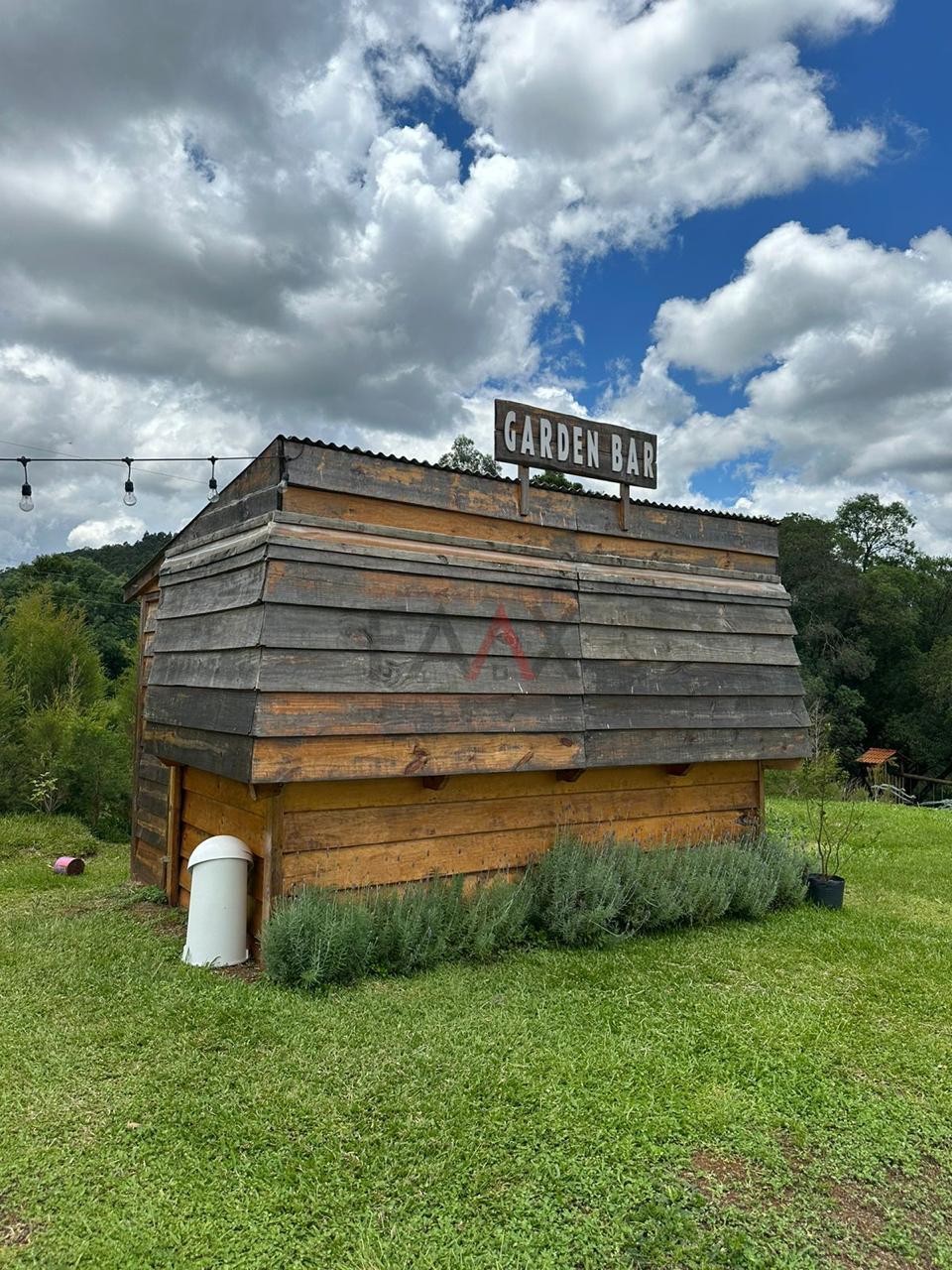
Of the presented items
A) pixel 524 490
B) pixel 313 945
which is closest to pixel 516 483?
pixel 524 490

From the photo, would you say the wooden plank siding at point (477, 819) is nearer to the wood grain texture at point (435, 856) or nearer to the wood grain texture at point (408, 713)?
the wood grain texture at point (435, 856)

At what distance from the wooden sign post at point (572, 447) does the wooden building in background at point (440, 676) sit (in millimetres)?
243

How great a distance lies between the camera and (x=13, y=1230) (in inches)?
96.6

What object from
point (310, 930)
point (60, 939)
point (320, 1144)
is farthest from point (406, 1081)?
point (60, 939)

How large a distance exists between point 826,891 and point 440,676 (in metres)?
4.32

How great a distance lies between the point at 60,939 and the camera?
17.8 feet

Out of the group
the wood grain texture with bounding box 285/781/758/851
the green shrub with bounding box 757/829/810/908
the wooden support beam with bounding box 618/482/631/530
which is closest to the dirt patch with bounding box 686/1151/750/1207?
the wood grain texture with bounding box 285/781/758/851

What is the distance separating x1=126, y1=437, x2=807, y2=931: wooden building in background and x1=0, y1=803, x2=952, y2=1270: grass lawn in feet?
3.50

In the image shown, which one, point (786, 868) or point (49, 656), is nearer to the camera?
point (786, 868)

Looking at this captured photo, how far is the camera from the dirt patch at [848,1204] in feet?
8.41

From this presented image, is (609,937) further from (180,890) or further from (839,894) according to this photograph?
(180,890)

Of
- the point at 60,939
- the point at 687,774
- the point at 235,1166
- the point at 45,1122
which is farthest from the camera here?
the point at 687,774

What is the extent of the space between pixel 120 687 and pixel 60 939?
14.5 m

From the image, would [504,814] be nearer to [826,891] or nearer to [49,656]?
[826,891]
